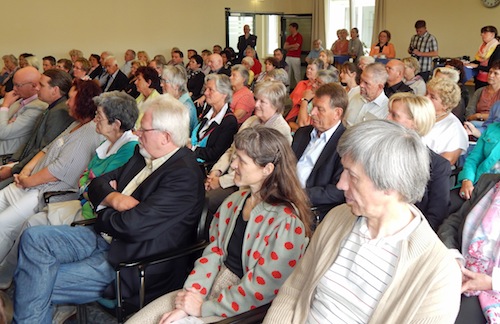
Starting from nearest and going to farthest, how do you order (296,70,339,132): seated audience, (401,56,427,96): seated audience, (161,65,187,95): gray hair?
(296,70,339,132): seated audience, (161,65,187,95): gray hair, (401,56,427,96): seated audience

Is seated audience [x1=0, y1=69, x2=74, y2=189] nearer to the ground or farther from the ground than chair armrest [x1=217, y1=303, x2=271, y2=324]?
farther from the ground

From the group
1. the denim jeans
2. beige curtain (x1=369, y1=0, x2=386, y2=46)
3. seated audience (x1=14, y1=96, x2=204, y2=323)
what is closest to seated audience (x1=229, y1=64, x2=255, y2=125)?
seated audience (x1=14, y1=96, x2=204, y2=323)

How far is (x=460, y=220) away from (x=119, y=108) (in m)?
1.90

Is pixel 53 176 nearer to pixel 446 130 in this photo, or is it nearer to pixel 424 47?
pixel 446 130

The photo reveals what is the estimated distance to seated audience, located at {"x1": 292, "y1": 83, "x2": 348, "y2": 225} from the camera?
2.65 m

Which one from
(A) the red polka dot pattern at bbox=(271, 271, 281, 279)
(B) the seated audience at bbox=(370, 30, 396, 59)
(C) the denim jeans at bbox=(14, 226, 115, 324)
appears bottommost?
(C) the denim jeans at bbox=(14, 226, 115, 324)

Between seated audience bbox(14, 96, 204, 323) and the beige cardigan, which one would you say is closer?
the beige cardigan

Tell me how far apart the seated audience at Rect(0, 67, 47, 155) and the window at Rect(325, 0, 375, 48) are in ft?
31.0

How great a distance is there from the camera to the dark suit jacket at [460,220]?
1.99 m

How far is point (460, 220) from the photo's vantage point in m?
2.10

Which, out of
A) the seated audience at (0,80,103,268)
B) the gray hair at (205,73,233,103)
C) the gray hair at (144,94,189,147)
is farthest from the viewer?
the gray hair at (205,73,233,103)

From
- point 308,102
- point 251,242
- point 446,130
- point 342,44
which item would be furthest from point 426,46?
point 251,242

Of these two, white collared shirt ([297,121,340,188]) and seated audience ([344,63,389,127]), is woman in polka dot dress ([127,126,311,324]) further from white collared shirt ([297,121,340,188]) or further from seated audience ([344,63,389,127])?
seated audience ([344,63,389,127])

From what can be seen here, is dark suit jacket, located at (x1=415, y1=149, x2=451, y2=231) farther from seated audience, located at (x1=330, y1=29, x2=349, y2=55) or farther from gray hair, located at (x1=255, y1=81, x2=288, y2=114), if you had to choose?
seated audience, located at (x1=330, y1=29, x2=349, y2=55)
